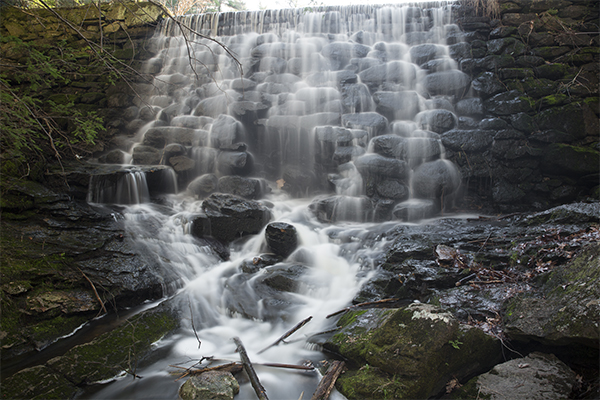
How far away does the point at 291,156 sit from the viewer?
30.9 ft

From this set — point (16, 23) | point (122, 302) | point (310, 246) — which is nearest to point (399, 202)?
point (310, 246)

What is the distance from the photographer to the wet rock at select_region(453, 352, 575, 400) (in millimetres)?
2418

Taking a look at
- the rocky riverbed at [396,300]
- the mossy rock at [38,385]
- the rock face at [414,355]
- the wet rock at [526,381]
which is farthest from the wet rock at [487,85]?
the mossy rock at [38,385]

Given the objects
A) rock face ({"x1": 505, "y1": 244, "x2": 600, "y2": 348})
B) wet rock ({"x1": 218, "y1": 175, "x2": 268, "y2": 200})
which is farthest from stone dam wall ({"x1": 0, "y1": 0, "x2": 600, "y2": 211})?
rock face ({"x1": 505, "y1": 244, "x2": 600, "y2": 348})

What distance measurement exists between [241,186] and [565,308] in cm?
678

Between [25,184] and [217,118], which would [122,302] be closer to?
[25,184]

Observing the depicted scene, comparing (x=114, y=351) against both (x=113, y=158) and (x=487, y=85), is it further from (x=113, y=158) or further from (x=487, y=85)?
(x=487, y=85)

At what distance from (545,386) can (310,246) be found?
4215 mm

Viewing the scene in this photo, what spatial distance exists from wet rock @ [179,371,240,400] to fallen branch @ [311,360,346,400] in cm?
74

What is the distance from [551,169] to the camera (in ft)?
24.9

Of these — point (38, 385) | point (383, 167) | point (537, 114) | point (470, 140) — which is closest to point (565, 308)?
point (38, 385)

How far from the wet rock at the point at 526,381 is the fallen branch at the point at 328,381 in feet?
3.36

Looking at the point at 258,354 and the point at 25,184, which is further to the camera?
the point at 25,184

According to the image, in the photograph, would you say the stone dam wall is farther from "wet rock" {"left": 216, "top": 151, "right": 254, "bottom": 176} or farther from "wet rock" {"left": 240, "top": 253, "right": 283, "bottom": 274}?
"wet rock" {"left": 240, "top": 253, "right": 283, "bottom": 274}
